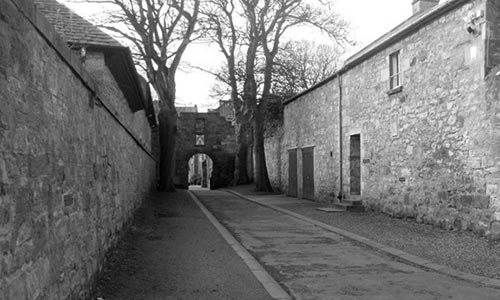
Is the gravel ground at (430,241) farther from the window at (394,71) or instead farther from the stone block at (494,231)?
the window at (394,71)

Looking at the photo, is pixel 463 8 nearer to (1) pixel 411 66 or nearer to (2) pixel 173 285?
(1) pixel 411 66

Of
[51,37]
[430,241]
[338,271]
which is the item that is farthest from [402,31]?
[51,37]

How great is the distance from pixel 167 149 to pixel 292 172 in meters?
6.40

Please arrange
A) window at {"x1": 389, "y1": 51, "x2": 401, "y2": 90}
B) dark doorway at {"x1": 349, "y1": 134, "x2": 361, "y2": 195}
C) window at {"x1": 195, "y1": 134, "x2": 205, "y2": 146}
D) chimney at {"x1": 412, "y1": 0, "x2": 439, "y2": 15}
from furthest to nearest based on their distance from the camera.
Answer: window at {"x1": 195, "y1": 134, "x2": 205, "y2": 146}, chimney at {"x1": 412, "y1": 0, "x2": 439, "y2": 15}, dark doorway at {"x1": 349, "y1": 134, "x2": 361, "y2": 195}, window at {"x1": 389, "y1": 51, "x2": 401, "y2": 90}

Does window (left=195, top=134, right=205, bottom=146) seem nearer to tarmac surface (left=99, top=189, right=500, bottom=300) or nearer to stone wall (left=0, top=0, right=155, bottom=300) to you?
tarmac surface (left=99, top=189, right=500, bottom=300)

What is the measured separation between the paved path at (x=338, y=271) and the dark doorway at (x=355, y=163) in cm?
515

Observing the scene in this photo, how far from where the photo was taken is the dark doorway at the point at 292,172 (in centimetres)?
2130

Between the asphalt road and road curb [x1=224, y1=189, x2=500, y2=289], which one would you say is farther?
road curb [x1=224, y1=189, x2=500, y2=289]

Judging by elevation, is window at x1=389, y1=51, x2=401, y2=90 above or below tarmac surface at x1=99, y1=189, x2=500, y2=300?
above

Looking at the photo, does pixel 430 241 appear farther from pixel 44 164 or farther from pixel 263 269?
pixel 44 164

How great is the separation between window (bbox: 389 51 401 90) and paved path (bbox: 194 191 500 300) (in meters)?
4.73

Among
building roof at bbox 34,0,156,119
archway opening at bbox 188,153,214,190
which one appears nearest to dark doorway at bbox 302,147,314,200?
building roof at bbox 34,0,156,119

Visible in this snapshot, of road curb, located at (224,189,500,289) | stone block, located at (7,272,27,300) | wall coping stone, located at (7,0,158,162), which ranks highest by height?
wall coping stone, located at (7,0,158,162)

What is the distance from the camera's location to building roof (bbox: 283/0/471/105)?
9.98 meters
